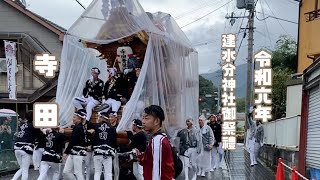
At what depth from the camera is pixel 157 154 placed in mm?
4945

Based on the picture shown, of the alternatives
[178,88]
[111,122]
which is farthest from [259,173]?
[111,122]

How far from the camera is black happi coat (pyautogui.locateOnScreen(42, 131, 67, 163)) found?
422 inches

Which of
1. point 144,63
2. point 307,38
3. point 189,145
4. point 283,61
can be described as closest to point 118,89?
point 144,63

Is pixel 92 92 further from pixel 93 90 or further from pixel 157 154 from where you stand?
pixel 157 154

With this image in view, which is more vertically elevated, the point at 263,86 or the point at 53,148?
the point at 263,86

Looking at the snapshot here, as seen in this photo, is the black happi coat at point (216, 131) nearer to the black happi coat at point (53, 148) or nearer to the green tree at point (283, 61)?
the black happi coat at point (53, 148)

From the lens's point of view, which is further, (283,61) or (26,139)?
(283,61)

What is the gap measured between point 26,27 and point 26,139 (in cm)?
1629

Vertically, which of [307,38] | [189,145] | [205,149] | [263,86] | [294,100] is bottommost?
[205,149]

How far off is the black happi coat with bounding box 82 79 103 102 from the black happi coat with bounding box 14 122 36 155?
1566 mm

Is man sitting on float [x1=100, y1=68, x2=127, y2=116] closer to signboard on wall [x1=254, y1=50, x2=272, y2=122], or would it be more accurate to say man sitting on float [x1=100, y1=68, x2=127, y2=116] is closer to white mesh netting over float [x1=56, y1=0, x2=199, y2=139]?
white mesh netting over float [x1=56, y1=0, x2=199, y2=139]

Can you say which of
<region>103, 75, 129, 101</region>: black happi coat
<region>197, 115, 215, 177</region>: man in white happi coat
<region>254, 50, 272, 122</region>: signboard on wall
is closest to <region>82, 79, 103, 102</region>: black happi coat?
<region>103, 75, 129, 101</region>: black happi coat

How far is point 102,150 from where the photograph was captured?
10617mm

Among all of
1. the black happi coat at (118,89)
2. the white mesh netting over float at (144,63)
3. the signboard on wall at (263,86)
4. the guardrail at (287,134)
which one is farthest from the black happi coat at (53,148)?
the signboard on wall at (263,86)
